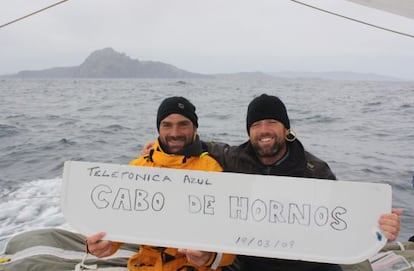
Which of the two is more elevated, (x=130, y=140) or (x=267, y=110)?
(x=267, y=110)

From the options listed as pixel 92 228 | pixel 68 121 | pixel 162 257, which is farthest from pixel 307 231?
pixel 68 121

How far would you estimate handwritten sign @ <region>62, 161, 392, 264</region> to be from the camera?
6.09 feet

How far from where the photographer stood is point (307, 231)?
1.88 metres

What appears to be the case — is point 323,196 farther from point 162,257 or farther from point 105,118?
point 105,118

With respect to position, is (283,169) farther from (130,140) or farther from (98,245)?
(130,140)

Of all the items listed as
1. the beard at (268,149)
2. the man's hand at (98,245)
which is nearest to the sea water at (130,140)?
the man's hand at (98,245)

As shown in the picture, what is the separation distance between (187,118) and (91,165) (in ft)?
2.01

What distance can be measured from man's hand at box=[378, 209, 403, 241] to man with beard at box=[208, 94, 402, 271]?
470 mm

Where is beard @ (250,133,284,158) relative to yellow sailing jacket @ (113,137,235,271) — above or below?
above

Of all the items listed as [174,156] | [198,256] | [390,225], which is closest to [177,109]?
[174,156]

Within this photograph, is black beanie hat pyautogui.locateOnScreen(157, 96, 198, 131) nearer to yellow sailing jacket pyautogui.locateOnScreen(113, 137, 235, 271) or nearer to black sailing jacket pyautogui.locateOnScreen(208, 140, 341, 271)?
yellow sailing jacket pyautogui.locateOnScreen(113, 137, 235, 271)

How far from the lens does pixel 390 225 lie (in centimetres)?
179

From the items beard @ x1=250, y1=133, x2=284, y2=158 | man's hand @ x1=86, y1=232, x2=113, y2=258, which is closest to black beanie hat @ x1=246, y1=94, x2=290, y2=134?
beard @ x1=250, y1=133, x2=284, y2=158

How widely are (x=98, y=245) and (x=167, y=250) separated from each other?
1.29 ft
